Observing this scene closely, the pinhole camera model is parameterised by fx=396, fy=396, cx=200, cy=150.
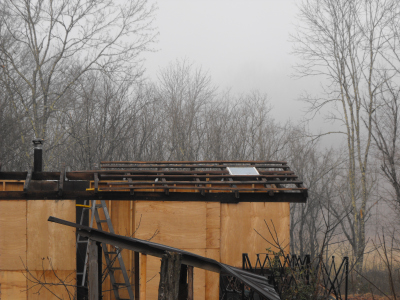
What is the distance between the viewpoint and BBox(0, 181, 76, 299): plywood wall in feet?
32.9

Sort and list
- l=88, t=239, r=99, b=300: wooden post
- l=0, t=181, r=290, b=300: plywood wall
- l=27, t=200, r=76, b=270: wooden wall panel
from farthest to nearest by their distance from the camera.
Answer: l=27, t=200, r=76, b=270: wooden wall panel → l=0, t=181, r=290, b=300: plywood wall → l=88, t=239, r=99, b=300: wooden post

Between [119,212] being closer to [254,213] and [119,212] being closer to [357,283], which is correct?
[254,213]

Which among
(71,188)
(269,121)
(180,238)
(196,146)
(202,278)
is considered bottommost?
(202,278)

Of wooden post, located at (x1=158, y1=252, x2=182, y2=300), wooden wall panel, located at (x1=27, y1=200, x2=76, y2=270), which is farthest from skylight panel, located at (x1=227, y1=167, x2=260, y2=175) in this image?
wooden post, located at (x1=158, y1=252, x2=182, y2=300)

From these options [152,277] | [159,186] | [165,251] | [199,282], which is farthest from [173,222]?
[165,251]

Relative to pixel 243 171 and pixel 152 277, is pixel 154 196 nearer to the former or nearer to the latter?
pixel 152 277

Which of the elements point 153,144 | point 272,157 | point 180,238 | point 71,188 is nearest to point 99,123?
point 153,144

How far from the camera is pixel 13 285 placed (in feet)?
32.9

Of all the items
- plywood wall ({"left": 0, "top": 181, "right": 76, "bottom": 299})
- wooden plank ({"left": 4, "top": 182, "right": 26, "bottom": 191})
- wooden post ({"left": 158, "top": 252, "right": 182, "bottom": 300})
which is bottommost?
plywood wall ({"left": 0, "top": 181, "right": 76, "bottom": 299})

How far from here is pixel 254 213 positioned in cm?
1056

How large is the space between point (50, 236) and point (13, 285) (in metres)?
1.46

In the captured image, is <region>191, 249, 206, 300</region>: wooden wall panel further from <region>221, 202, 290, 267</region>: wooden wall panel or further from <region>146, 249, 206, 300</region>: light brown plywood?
<region>221, 202, 290, 267</region>: wooden wall panel

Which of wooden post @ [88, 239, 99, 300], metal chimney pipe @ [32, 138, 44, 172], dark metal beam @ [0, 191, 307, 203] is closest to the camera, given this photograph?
wooden post @ [88, 239, 99, 300]

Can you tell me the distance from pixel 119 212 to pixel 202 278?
9.43ft
